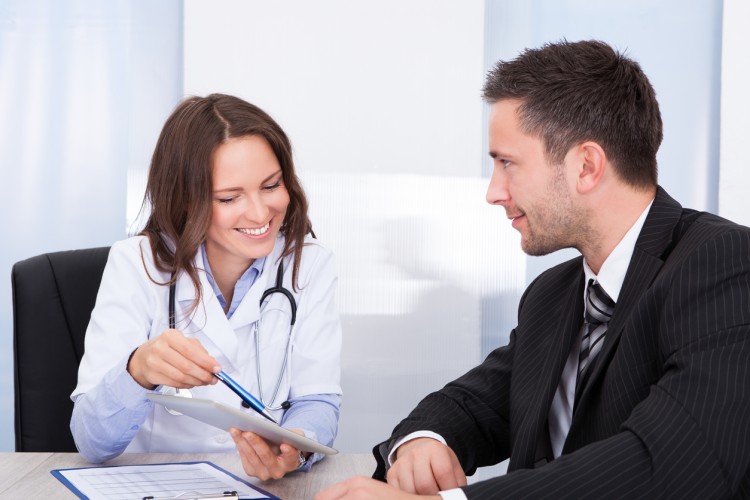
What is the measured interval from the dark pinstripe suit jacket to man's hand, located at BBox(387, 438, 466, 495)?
91mm

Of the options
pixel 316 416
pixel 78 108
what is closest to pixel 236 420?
pixel 316 416

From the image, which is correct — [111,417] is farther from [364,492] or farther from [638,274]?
[638,274]

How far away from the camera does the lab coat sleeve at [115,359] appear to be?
1.47 meters

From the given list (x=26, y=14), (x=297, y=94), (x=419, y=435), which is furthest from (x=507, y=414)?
(x=26, y=14)

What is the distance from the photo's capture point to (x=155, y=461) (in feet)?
4.75

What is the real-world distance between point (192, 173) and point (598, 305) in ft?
2.87

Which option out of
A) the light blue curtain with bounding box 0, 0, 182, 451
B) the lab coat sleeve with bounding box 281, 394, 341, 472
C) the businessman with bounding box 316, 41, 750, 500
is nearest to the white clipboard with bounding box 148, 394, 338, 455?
the businessman with bounding box 316, 41, 750, 500

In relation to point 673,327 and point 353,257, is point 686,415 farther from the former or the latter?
point 353,257

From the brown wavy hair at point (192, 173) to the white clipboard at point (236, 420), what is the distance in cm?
51

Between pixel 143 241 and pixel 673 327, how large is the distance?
1158 mm

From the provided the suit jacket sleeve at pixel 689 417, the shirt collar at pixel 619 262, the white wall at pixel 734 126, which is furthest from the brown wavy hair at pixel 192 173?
the white wall at pixel 734 126

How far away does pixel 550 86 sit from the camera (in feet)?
4.46

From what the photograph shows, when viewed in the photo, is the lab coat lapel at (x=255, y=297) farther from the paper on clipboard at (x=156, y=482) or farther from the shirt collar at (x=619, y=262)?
the shirt collar at (x=619, y=262)

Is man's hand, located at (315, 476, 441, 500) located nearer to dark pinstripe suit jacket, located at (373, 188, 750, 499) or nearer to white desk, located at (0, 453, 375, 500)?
dark pinstripe suit jacket, located at (373, 188, 750, 499)
